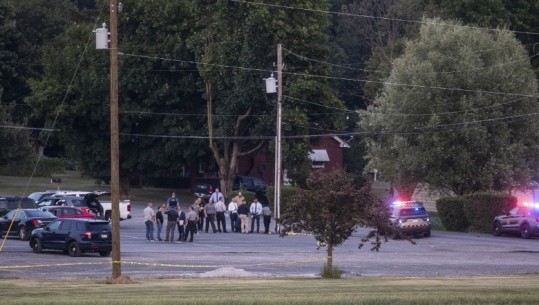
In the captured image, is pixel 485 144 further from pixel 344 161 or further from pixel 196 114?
pixel 344 161

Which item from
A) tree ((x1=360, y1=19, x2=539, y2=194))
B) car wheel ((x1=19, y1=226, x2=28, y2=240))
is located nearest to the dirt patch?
car wheel ((x1=19, y1=226, x2=28, y2=240))

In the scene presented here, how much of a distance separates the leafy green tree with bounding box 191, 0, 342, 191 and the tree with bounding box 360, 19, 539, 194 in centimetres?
738

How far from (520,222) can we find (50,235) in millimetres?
22846

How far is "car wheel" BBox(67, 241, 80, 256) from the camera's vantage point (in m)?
34.9

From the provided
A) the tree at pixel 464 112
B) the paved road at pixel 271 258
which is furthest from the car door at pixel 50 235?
the tree at pixel 464 112

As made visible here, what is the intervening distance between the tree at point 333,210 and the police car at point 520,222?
2060cm

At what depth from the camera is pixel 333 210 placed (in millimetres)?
26859

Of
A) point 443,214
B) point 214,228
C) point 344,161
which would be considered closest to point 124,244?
point 214,228

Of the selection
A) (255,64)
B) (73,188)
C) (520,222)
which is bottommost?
(520,222)

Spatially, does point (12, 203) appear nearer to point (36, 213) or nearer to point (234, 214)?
point (36, 213)

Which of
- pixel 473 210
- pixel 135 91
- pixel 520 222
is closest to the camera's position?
pixel 520 222

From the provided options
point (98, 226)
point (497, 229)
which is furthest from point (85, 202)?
point (497, 229)

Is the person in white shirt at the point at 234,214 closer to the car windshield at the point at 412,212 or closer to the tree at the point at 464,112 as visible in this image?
the car windshield at the point at 412,212

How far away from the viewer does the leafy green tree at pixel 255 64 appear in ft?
199
